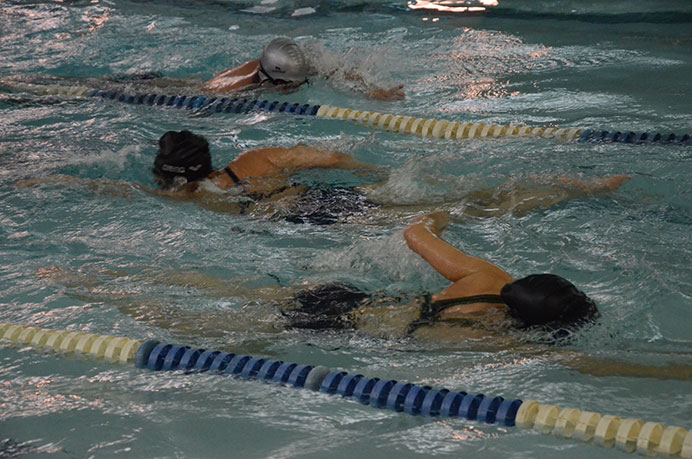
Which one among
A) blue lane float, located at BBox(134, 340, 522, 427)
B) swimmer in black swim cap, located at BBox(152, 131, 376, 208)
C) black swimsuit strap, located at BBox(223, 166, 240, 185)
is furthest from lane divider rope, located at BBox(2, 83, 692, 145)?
blue lane float, located at BBox(134, 340, 522, 427)

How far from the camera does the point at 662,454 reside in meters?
2.42

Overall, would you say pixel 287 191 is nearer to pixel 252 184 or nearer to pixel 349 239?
pixel 252 184

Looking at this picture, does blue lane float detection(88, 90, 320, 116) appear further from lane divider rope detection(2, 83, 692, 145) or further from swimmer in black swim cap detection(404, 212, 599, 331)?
swimmer in black swim cap detection(404, 212, 599, 331)

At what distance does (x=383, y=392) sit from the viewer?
9.24 ft

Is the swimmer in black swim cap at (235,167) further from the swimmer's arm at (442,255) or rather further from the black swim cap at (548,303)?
the black swim cap at (548,303)

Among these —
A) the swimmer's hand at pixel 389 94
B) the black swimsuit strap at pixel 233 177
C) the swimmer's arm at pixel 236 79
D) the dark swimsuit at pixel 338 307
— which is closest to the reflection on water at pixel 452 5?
the swimmer's hand at pixel 389 94

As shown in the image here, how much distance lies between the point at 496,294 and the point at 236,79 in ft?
13.3

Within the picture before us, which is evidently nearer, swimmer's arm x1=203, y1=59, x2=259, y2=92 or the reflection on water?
swimmer's arm x1=203, y1=59, x2=259, y2=92

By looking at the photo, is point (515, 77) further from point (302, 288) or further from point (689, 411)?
point (689, 411)

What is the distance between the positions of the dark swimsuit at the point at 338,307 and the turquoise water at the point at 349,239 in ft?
0.27

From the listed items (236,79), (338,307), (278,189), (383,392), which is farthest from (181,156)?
(236,79)

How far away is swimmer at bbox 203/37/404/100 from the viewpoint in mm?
6047

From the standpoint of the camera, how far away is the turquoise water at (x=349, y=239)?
2764 millimetres

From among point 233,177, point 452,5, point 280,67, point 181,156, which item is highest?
point 452,5
